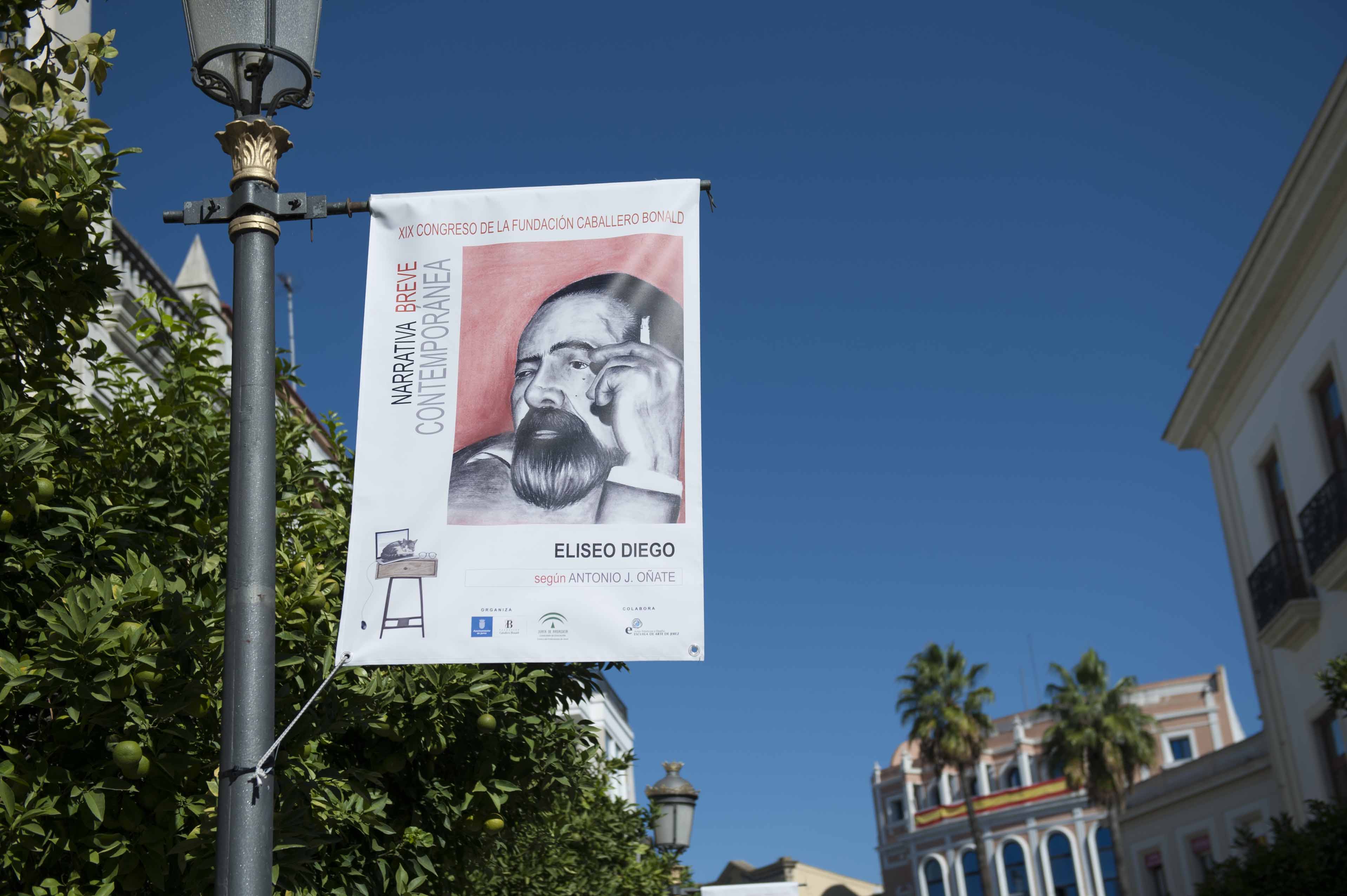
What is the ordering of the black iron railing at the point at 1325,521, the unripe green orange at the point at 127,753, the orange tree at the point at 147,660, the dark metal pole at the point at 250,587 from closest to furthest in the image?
the dark metal pole at the point at 250,587 < the unripe green orange at the point at 127,753 < the orange tree at the point at 147,660 < the black iron railing at the point at 1325,521

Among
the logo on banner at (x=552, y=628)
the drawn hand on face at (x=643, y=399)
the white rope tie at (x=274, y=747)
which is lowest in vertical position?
the white rope tie at (x=274, y=747)

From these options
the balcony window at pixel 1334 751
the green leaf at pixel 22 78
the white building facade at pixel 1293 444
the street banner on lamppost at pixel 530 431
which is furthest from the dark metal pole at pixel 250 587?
the balcony window at pixel 1334 751

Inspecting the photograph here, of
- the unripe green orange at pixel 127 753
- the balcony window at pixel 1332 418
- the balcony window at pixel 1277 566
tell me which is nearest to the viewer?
the unripe green orange at pixel 127 753

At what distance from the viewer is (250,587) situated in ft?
14.2

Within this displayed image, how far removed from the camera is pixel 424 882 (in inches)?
310

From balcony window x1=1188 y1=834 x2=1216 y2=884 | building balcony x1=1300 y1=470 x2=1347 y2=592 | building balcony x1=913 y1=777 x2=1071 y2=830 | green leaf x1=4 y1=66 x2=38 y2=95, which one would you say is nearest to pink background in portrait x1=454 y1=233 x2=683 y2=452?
green leaf x1=4 y1=66 x2=38 y2=95

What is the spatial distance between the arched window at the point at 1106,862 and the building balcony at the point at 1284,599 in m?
49.9

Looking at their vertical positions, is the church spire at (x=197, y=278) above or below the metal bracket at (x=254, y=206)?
above

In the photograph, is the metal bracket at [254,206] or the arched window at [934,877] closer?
the metal bracket at [254,206]

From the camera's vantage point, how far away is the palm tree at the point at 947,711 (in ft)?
180

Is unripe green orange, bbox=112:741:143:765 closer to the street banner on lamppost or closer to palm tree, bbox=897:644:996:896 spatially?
the street banner on lamppost

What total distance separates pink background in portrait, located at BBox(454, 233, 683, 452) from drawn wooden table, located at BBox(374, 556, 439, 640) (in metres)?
0.53

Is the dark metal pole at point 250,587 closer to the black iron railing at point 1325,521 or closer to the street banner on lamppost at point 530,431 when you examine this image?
the street banner on lamppost at point 530,431

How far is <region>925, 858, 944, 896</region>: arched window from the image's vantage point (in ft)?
250
